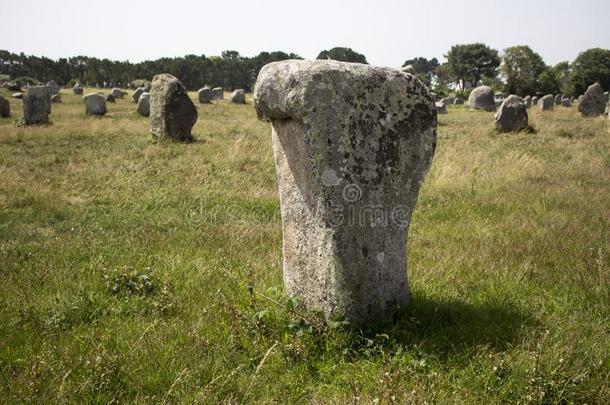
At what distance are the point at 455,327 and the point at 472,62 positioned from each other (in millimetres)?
97623

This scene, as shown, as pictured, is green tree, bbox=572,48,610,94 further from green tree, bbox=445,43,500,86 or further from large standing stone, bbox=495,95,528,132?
large standing stone, bbox=495,95,528,132

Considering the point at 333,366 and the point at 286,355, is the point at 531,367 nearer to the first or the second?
the point at 333,366

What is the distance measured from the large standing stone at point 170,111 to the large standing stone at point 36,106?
5.65 m

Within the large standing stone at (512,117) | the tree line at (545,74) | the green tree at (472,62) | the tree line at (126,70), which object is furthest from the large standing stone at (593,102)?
the green tree at (472,62)

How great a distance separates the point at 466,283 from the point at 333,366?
6.79 ft

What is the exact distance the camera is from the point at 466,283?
189 inches

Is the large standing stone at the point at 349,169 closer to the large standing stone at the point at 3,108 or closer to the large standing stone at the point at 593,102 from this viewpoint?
the large standing stone at the point at 3,108

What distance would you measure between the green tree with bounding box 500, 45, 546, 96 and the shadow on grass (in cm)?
5973

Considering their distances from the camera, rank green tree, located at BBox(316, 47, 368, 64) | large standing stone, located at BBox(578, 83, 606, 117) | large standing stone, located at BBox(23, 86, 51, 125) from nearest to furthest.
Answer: large standing stone, located at BBox(23, 86, 51, 125), large standing stone, located at BBox(578, 83, 606, 117), green tree, located at BBox(316, 47, 368, 64)

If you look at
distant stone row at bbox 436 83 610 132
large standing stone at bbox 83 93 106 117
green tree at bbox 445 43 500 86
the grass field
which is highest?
green tree at bbox 445 43 500 86

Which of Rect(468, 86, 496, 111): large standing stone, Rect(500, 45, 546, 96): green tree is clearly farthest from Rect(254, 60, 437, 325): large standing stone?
Rect(500, 45, 546, 96): green tree

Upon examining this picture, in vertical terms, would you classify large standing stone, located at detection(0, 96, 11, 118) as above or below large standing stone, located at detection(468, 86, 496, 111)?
below

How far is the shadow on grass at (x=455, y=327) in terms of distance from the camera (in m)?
3.59

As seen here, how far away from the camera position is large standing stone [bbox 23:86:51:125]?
63.2 feet
